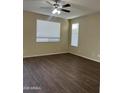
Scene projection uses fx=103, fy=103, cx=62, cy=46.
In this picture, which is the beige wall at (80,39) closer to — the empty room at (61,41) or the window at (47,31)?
the empty room at (61,41)

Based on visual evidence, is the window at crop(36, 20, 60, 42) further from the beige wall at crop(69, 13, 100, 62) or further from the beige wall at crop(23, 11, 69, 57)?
the beige wall at crop(69, 13, 100, 62)

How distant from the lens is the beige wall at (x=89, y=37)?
16.9 ft

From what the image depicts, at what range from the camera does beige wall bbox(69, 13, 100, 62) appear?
516 cm

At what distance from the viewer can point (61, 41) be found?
7109 mm

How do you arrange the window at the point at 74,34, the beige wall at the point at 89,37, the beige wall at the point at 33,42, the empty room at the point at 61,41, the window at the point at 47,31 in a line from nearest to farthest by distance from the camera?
the empty room at the point at 61,41
the beige wall at the point at 89,37
the beige wall at the point at 33,42
the window at the point at 47,31
the window at the point at 74,34

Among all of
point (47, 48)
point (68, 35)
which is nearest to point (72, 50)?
point (68, 35)

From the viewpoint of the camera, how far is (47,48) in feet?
20.9

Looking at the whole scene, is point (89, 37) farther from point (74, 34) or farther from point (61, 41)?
point (61, 41)

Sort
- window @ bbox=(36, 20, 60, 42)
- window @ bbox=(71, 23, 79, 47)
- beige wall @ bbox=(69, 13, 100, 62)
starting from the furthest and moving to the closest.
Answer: window @ bbox=(71, 23, 79, 47)
window @ bbox=(36, 20, 60, 42)
beige wall @ bbox=(69, 13, 100, 62)

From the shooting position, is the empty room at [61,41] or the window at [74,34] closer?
the empty room at [61,41]

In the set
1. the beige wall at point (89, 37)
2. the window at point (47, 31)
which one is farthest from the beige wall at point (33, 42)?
the beige wall at point (89, 37)

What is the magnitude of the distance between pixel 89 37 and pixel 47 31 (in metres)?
2.57

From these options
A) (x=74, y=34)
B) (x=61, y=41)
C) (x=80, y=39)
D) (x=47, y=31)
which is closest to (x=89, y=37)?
(x=80, y=39)

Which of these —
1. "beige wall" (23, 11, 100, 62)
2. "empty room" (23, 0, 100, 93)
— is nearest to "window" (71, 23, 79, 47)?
"empty room" (23, 0, 100, 93)
